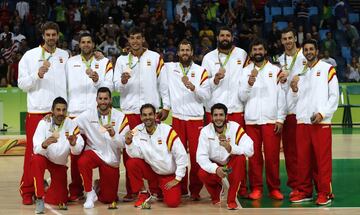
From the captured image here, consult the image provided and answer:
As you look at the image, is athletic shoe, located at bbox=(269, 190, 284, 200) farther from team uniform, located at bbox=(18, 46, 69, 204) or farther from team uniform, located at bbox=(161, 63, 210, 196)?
team uniform, located at bbox=(18, 46, 69, 204)

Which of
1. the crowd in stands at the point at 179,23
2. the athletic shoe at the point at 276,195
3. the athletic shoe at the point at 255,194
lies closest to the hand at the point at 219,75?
the athletic shoe at the point at 255,194

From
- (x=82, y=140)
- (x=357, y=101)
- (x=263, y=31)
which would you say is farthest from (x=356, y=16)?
(x=82, y=140)

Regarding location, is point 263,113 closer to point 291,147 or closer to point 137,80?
point 291,147

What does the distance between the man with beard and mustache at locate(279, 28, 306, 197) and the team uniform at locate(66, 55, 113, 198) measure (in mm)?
2596

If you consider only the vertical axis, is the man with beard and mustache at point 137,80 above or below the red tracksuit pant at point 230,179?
above

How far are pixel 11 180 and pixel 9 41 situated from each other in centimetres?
1044

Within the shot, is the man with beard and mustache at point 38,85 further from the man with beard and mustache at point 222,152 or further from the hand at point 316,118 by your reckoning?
the hand at point 316,118

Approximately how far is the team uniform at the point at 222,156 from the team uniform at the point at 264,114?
609 mm

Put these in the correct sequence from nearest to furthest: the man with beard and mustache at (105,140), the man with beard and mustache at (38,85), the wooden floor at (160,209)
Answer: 1. the wooden floor at (160,209)
2. the man with beard and mustache at (105,140)
3. the man with beard and mustache at (38,85)

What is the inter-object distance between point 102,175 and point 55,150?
0.82 metres

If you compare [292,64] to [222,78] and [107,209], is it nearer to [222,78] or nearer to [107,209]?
[222,78]

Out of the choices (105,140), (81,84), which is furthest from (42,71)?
(105,140)

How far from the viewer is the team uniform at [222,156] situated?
12023 millimetres

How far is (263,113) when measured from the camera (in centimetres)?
1277
